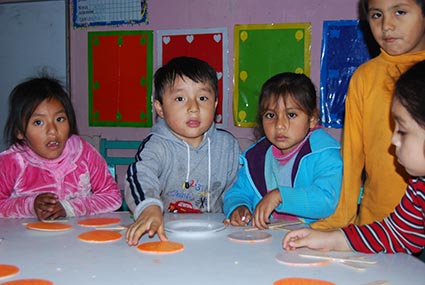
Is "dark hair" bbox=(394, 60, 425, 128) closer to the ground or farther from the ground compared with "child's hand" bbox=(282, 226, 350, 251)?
farther from the ground

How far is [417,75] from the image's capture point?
1.02 meters

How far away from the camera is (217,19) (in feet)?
10.4

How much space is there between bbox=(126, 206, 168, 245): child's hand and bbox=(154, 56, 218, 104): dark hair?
59 centimetres

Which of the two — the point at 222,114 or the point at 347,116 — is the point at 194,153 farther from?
the point at 222,114

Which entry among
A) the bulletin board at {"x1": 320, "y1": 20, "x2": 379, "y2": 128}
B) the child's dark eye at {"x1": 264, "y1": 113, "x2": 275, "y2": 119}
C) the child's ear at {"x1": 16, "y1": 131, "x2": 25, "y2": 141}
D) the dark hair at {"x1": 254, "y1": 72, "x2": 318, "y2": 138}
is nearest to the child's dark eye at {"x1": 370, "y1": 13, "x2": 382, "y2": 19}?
the dark hair at {"x1": 254, "y1": 72, "x2": 318, "y2": 138}

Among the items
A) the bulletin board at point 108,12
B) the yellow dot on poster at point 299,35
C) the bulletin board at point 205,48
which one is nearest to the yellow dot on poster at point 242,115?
the bulletin board at point 205,48

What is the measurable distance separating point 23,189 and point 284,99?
915 mm

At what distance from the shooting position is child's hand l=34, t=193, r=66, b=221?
1.37 metres

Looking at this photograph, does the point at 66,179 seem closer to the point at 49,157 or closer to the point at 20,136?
the point at 49,157

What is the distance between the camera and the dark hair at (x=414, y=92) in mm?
995

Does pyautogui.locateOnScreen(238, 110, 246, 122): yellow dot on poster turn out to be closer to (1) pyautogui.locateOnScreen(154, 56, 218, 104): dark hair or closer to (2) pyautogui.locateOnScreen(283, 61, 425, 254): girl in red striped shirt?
(1) pyautogui.locateOnScreen(154, 56, 218, 104): dark hair

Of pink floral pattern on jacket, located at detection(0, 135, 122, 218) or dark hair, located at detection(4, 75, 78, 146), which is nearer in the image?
pink floral pattern on jacket, located at detection(0, 135, 122, 218)

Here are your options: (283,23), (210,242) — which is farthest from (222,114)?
(210,242)

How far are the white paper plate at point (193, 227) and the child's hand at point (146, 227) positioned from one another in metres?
0.06
